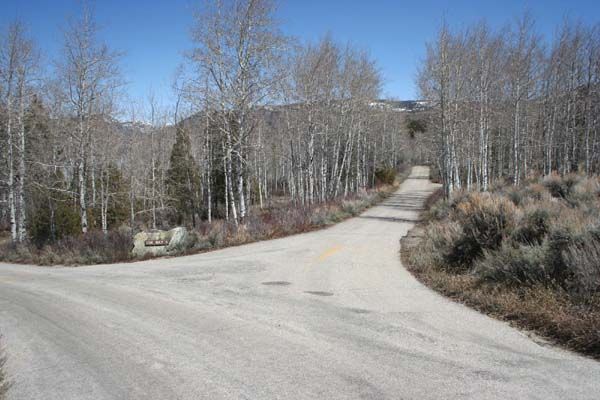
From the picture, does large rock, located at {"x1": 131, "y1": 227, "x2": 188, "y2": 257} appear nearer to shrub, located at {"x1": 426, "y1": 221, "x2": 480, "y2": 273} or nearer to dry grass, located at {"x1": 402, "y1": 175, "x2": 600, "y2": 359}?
dry grass, located at {"x1": 402, "y1": 175, "x2": 600, "y2": 359}

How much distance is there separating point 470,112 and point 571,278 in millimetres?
21805

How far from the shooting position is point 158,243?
12.5 m

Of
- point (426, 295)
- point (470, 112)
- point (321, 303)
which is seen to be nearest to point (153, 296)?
point (321, 303)

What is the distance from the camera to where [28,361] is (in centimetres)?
406

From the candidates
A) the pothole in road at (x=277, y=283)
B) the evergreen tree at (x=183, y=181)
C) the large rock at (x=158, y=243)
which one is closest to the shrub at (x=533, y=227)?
the pothole in road at (x=277, y=283)

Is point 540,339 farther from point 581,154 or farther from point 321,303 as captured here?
point 581,154

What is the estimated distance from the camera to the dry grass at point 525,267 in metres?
4.69

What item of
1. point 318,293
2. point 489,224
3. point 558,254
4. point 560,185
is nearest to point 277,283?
point 318,293

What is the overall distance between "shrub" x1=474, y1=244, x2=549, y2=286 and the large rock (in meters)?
9.31

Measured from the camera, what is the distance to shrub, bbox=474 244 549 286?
618 centimetres

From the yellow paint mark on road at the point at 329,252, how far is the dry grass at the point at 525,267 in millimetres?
1963

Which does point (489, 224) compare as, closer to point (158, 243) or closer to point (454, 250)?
point (454, 250)

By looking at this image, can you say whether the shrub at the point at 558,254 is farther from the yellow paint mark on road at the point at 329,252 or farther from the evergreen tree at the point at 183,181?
the evergreen tree at the point at 183,181

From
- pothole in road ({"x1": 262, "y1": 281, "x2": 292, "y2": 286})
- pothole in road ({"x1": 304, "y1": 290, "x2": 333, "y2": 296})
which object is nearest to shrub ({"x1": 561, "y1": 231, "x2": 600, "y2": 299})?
pothole in road ({"x1": 304, "y1": 290, "x2": 333, "y2": 296})
